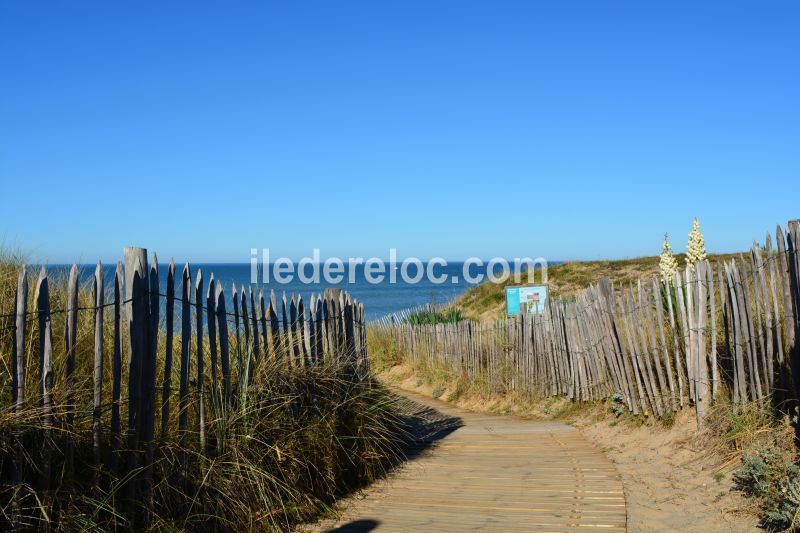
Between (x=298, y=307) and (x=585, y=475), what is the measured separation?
280cm

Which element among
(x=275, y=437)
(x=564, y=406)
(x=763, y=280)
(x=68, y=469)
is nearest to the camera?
(x=68, y=469)

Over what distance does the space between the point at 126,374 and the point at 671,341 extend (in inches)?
219

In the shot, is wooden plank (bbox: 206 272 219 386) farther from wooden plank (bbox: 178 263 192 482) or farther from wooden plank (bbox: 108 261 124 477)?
wooden plank (bbox: 108 261 124 477)

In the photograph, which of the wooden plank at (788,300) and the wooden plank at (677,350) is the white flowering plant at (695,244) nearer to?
the wooden plank at (677,350)

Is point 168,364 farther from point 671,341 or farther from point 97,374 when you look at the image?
point 671,341

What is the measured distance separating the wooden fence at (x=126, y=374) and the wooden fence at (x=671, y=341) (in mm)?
3810

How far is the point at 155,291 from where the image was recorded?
14.0 ft

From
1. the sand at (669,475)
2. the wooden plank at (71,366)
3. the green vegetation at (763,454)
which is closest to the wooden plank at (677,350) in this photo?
the sand at (669,475)

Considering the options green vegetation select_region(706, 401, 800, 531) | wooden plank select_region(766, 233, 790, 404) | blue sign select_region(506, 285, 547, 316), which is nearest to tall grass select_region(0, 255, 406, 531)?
green vegetation select_region(706, 401, 800, 531)

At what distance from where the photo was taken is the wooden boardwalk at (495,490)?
193 inches

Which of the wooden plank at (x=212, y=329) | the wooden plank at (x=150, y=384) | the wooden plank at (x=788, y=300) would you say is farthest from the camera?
the wooden plank at (x=788, y=300)

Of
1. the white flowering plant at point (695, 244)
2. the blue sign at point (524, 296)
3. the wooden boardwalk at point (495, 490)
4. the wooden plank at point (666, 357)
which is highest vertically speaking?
the white flowering plant at point (695, 244)

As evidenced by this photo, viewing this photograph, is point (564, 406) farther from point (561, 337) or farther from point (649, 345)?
point (649, 345)

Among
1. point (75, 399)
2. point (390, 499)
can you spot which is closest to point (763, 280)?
point (390, 499)
